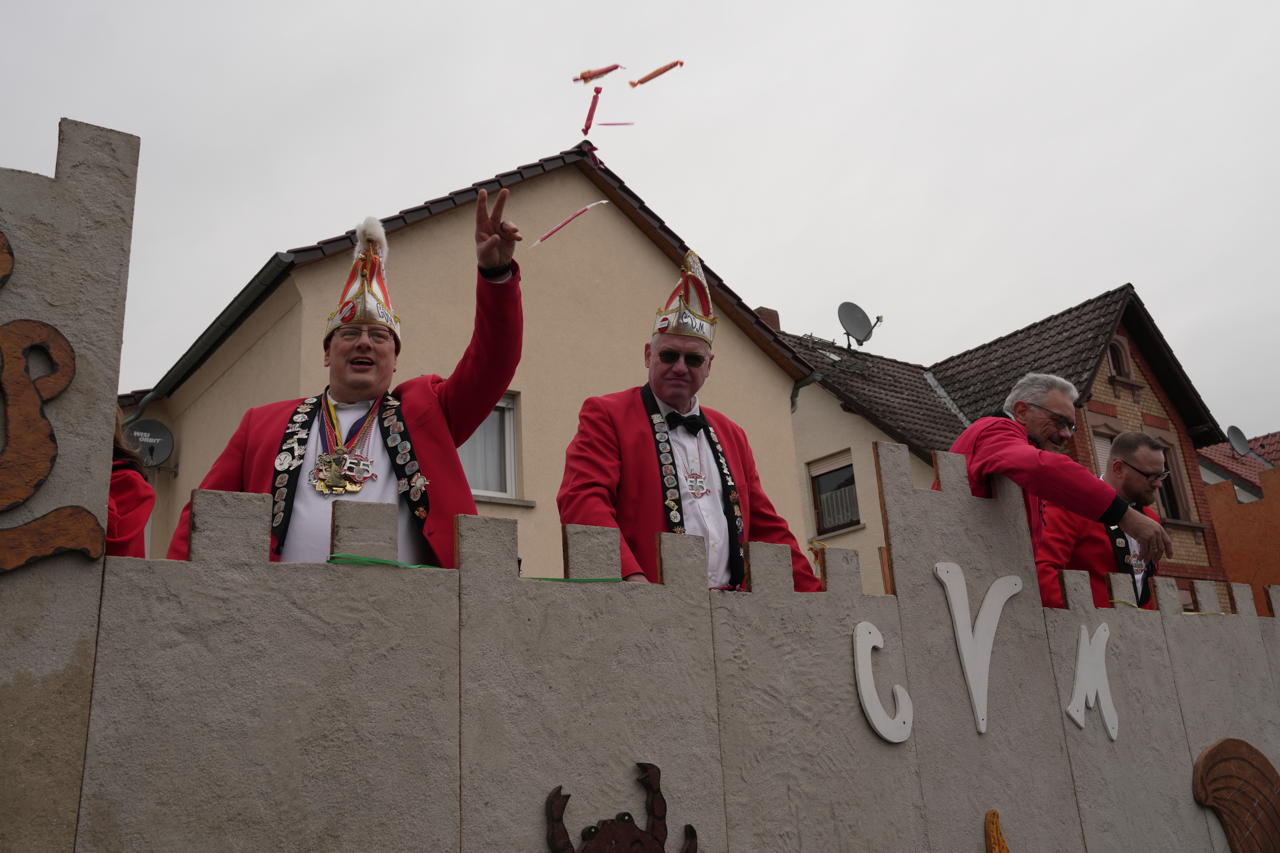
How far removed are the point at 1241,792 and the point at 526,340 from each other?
796cm

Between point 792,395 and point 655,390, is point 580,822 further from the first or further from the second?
point 792,395

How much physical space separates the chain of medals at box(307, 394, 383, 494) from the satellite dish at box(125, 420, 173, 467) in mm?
8833

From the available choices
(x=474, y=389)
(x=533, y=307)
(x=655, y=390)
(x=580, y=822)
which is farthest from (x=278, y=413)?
(x=533, y=307)

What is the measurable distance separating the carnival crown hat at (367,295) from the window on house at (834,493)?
45.4 ft

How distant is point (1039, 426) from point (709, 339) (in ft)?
5.39

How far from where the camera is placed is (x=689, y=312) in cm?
433

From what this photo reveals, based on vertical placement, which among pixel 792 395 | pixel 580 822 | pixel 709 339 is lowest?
pixel 580 822

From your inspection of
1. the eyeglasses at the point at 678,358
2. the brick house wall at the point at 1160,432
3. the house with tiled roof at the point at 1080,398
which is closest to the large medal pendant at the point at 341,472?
the eyeglasses at the point at 678,358

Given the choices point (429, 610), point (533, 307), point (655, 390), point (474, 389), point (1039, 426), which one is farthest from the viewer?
point (533, 307)

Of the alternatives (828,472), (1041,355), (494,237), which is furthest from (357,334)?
(1041,355)

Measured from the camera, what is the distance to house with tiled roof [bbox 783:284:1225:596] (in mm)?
17953

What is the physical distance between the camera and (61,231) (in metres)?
2.79

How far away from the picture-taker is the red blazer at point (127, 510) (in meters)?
2.94

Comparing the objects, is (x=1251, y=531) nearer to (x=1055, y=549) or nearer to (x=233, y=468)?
(x=1055, y=549)
